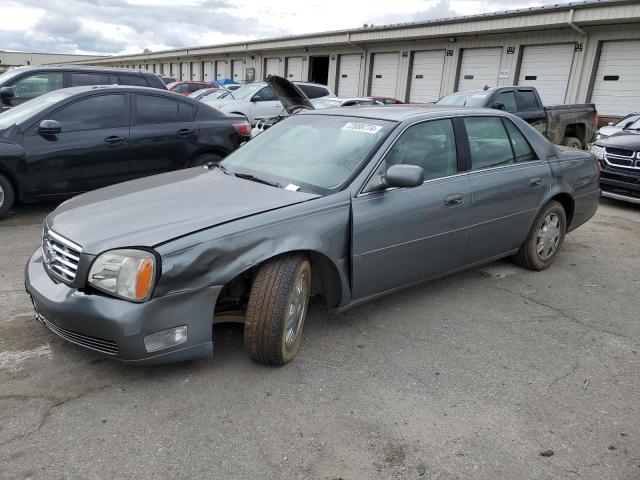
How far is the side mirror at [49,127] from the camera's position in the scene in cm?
588

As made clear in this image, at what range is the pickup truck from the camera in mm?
10789

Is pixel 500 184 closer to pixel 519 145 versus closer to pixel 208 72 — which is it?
pixel 519 145

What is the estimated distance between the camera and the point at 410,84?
22328 mm

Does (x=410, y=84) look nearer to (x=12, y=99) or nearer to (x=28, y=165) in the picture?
(x=12, y=99)

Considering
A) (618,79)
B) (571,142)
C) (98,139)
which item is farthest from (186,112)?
(618,79)

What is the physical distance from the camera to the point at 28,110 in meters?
6.30

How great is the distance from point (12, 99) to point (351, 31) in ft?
58.0

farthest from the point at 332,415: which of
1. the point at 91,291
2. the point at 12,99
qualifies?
the point at 12,99

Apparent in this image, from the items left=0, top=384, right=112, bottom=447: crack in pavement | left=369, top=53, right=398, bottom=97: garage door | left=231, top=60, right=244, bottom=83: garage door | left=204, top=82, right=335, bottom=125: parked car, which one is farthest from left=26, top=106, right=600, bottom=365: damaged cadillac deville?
left=231, top=60, right=244, bottom=83: garage door

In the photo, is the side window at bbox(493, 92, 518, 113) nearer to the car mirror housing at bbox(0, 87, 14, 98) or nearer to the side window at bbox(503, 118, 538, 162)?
the side window at bbox(503, 118, 538, 162)

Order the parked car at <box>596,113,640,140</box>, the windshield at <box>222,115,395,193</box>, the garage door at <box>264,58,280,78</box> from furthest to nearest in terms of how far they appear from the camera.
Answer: the garage door at <box>264,58,280,78</box> → the parked car at <box>596,113,640,140</box> → the windshield at <box>222,115,395,193</box>

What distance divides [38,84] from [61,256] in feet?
24.0

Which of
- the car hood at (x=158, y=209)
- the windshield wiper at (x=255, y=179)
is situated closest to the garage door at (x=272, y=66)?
the windshield wiper at (x=255, y=179)

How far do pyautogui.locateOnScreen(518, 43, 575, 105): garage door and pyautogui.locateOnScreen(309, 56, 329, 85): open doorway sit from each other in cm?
1212
